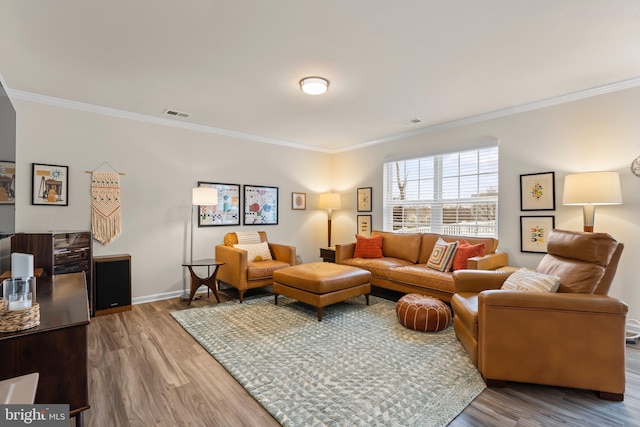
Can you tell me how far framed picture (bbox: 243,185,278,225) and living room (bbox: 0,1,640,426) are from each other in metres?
0.13

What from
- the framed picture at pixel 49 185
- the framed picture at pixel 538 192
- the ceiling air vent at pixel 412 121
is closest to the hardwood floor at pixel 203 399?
the framed picture at pixel 538 192

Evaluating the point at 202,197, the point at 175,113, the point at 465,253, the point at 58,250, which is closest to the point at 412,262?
the point at 465,253

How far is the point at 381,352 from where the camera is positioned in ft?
8.56

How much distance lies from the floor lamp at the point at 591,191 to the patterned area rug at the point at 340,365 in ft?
5.88

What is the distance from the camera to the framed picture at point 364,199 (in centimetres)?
557

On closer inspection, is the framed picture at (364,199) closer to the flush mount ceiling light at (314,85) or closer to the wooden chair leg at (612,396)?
the flush mount ceiling light at (314,85)

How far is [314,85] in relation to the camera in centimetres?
303

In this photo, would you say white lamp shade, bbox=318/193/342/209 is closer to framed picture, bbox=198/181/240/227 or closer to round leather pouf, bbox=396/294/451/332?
framed picture, bbox=198/181/240/227

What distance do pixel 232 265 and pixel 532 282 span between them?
3.31 m

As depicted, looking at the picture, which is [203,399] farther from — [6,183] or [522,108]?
[522,108]

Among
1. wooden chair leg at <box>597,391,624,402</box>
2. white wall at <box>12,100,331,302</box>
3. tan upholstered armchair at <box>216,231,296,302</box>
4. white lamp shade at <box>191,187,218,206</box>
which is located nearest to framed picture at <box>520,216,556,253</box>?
wooden chair leg at <box>597,391,624,402</box>

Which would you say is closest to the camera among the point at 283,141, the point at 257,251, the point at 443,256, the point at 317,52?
the point at 317,52

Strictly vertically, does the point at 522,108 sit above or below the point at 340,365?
above

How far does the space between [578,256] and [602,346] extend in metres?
0.64
